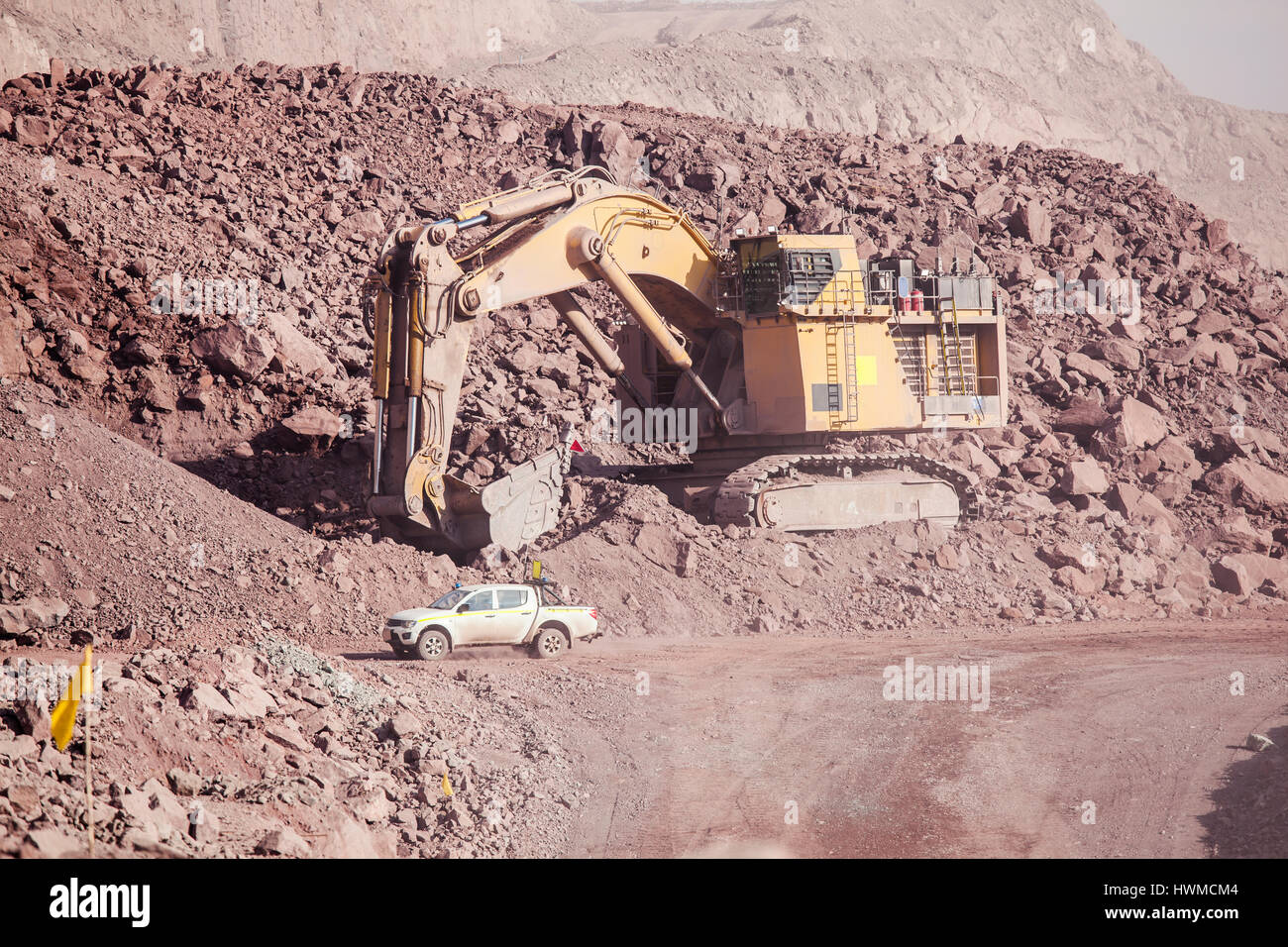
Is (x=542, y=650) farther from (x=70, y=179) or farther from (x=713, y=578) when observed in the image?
(x=70, y=179)

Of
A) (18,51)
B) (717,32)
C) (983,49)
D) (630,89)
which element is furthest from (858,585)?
(983,49)

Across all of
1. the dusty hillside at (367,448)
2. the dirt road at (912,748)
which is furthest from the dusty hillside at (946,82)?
the dirt road at (912,748)

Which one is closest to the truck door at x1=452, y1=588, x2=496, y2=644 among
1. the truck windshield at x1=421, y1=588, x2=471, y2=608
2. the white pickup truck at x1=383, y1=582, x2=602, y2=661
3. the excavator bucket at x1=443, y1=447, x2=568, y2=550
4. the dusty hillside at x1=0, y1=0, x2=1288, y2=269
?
the white pickup truck at x1=383, y1=582, x2=602, y2=661

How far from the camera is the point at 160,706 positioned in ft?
33.2

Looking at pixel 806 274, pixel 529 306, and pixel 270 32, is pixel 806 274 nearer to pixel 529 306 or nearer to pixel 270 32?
pixel 529 306

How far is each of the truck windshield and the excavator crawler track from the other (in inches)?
226

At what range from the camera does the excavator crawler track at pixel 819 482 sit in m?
19.8

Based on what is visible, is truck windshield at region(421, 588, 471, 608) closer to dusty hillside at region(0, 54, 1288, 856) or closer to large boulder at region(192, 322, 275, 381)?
dusty hillside at region(0, 54, 1288, 856)

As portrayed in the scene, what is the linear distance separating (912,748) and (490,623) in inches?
215

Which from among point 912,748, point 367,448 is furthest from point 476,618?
point 367,448

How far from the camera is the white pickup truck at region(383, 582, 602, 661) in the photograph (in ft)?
48.5

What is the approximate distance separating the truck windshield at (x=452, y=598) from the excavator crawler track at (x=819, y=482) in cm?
574

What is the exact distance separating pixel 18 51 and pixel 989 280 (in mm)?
31664

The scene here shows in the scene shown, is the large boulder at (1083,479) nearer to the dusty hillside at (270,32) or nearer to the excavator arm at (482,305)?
the excavator arm at (482,305)
